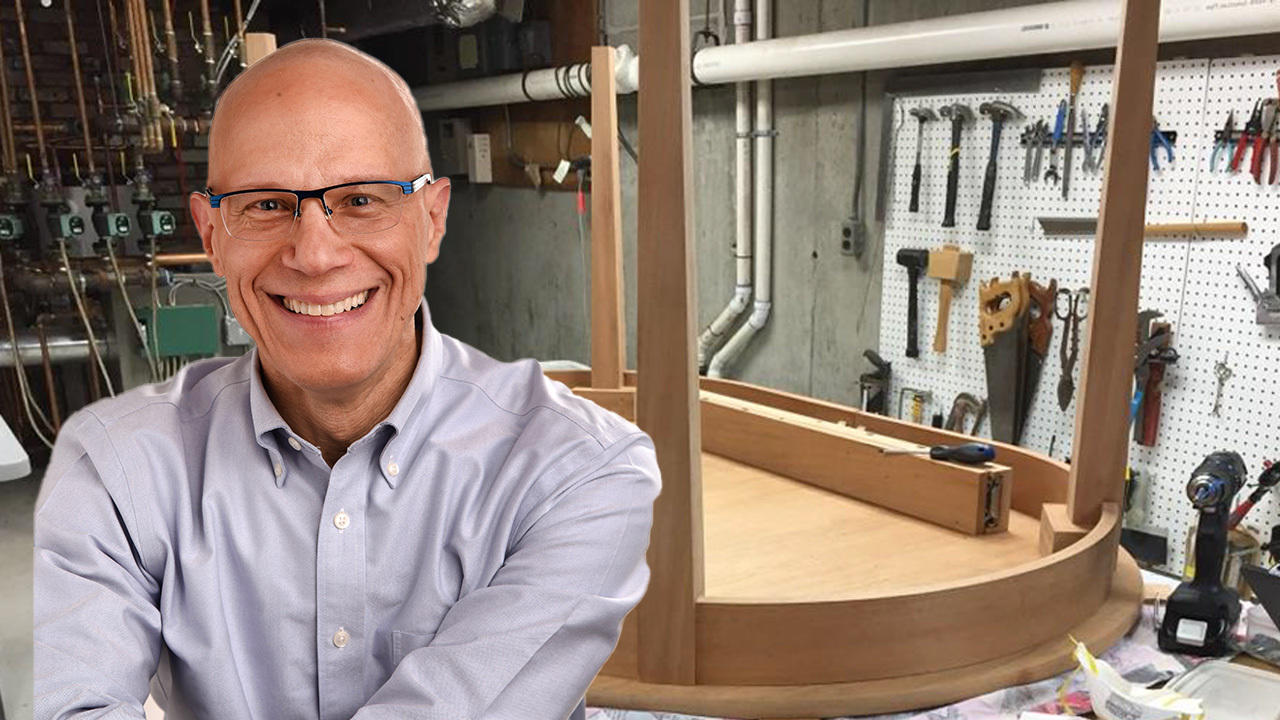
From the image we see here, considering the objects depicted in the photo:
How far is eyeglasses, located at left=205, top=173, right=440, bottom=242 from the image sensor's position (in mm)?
943

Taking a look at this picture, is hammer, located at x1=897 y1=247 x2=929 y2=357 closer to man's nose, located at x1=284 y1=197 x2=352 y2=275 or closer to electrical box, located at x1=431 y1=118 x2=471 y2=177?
man's nose, located at x1=284 y1=197 x2=352 y2=275

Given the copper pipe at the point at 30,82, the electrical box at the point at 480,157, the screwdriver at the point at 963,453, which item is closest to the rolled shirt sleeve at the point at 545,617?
the screwdriver at the point at 963,453

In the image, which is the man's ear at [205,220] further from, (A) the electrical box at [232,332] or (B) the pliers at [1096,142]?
(B) the pliers at [1096,142]

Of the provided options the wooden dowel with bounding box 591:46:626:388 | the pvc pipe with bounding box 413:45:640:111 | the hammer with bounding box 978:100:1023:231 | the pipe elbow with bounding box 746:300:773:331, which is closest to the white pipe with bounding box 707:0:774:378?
the pipe elbow with bounding box 746:300:773:331

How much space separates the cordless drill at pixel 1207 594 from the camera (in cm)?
160

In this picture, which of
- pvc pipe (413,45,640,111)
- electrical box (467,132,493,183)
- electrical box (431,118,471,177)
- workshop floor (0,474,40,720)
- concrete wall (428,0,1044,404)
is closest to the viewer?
workshop floor (0,474,40,720)

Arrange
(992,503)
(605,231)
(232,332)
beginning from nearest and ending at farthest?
(992,503) → (605,231) → (232,332)

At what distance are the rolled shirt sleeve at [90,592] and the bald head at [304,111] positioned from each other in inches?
12.3

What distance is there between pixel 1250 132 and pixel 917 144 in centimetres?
110

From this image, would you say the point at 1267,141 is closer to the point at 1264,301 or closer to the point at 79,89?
the point at 1264,301

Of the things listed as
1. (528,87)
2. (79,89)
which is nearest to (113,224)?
(79,89)

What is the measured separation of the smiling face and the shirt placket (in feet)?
0.39

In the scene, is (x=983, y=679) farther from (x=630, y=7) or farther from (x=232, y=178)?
(x=630, y=7)

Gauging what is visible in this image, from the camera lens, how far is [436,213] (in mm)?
1084
